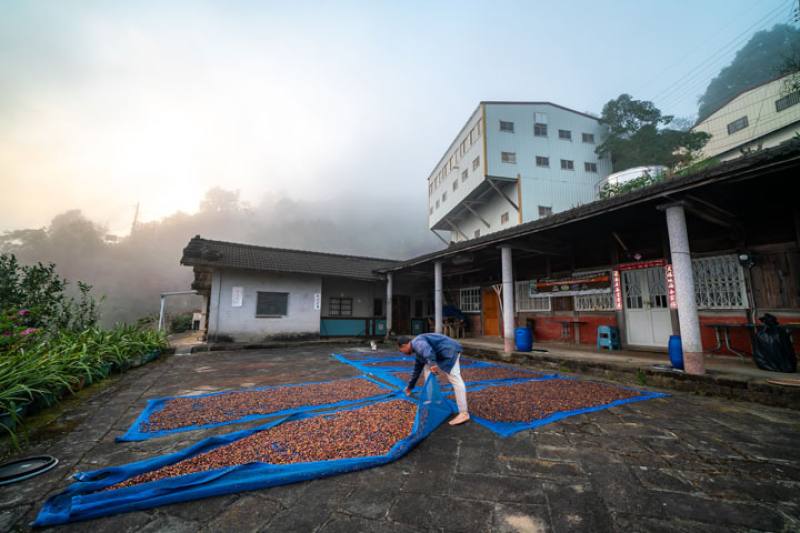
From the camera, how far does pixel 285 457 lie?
2.25 m

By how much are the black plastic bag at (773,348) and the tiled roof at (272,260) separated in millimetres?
10992

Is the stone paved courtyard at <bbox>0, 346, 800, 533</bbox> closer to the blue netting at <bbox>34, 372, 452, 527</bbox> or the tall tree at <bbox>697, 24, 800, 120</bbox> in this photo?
the blue netting at <bbox>34, 372, 452, 527</bbox>

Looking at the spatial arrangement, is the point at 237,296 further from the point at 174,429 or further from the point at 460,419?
the point at 460,419

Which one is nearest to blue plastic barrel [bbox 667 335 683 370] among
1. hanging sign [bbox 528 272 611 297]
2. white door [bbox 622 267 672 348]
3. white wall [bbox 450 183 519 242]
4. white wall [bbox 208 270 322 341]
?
white door [bbox 622 267 672 348]

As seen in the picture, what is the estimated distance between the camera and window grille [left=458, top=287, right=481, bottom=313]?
38.8 feet

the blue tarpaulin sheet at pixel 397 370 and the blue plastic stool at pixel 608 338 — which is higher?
the blue plastic stool at pixel 608 338

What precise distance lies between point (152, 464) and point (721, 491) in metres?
3.74

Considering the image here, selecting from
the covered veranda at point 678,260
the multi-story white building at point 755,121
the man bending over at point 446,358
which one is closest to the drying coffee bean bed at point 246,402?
the man bending over at point 446,358

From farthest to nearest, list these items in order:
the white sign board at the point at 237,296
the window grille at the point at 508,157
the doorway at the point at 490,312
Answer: the window grille at the point at 508,157 → the doorway at the point at 490,312 → the white sign board at the point at 237,296

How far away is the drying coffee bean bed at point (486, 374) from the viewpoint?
17.2 ft

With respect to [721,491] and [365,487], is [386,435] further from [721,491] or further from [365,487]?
[721,491]

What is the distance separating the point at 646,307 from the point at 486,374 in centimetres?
456

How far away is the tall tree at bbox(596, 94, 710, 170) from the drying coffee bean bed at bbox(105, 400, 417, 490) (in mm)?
19894

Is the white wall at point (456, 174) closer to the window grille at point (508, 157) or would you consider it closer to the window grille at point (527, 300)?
the window grille at point (508, 157)
